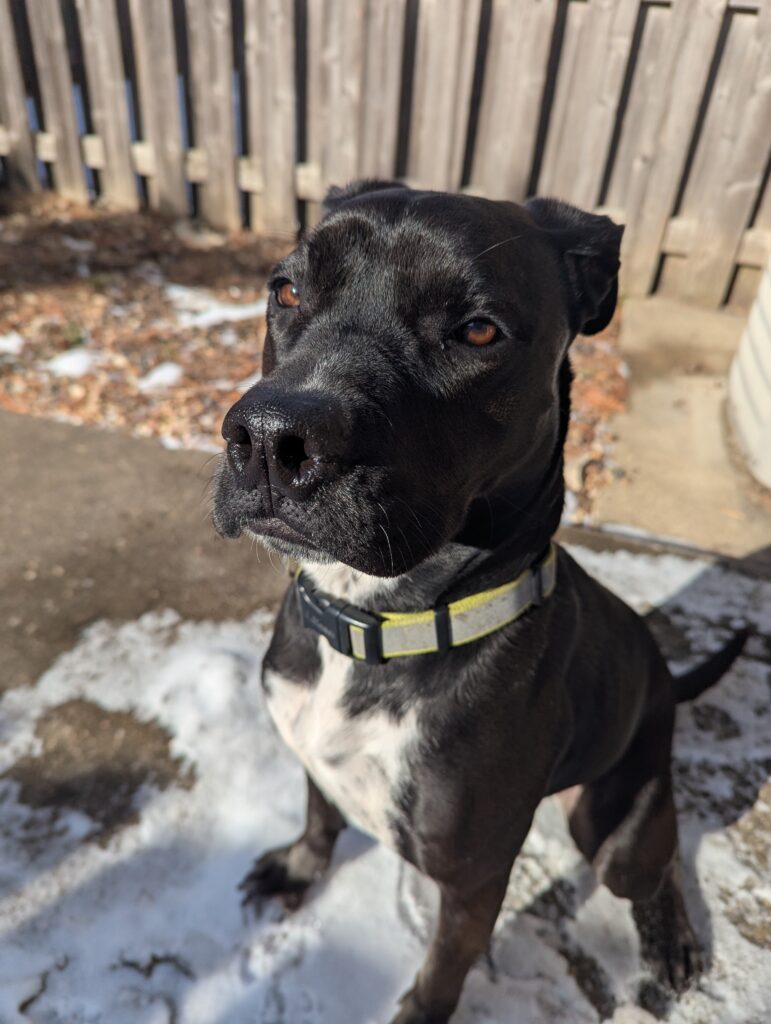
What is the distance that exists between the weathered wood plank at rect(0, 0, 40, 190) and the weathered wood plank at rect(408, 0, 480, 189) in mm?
3074

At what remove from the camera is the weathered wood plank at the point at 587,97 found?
4980 millimetres


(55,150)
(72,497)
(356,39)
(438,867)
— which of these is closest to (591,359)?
(356,39)

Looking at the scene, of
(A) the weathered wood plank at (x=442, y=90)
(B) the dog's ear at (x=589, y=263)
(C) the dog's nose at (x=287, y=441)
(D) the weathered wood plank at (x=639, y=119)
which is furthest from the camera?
(A) the weathered wood plank at (x=442, y=90)

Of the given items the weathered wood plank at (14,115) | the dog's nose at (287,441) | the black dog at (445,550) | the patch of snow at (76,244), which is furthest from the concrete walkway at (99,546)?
the weathered wood plank at (14,115)

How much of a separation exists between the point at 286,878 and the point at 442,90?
16.7 feet

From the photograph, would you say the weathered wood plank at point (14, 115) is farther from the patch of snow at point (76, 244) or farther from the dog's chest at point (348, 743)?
the dog's chest at point (348, 743)

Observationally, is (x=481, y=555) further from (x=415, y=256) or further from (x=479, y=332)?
(x=415, y=256)

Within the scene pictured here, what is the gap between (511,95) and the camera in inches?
210

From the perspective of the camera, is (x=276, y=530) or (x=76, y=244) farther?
(x=76, y=244)

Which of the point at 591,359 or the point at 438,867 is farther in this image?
the point at 591,359

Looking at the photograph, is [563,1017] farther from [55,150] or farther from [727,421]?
[55,150]

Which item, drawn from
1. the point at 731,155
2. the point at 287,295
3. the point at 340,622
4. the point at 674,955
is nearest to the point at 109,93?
the point at 731,155

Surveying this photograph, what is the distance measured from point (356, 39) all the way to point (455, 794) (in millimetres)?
5289

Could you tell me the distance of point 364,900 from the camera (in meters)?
2.43
